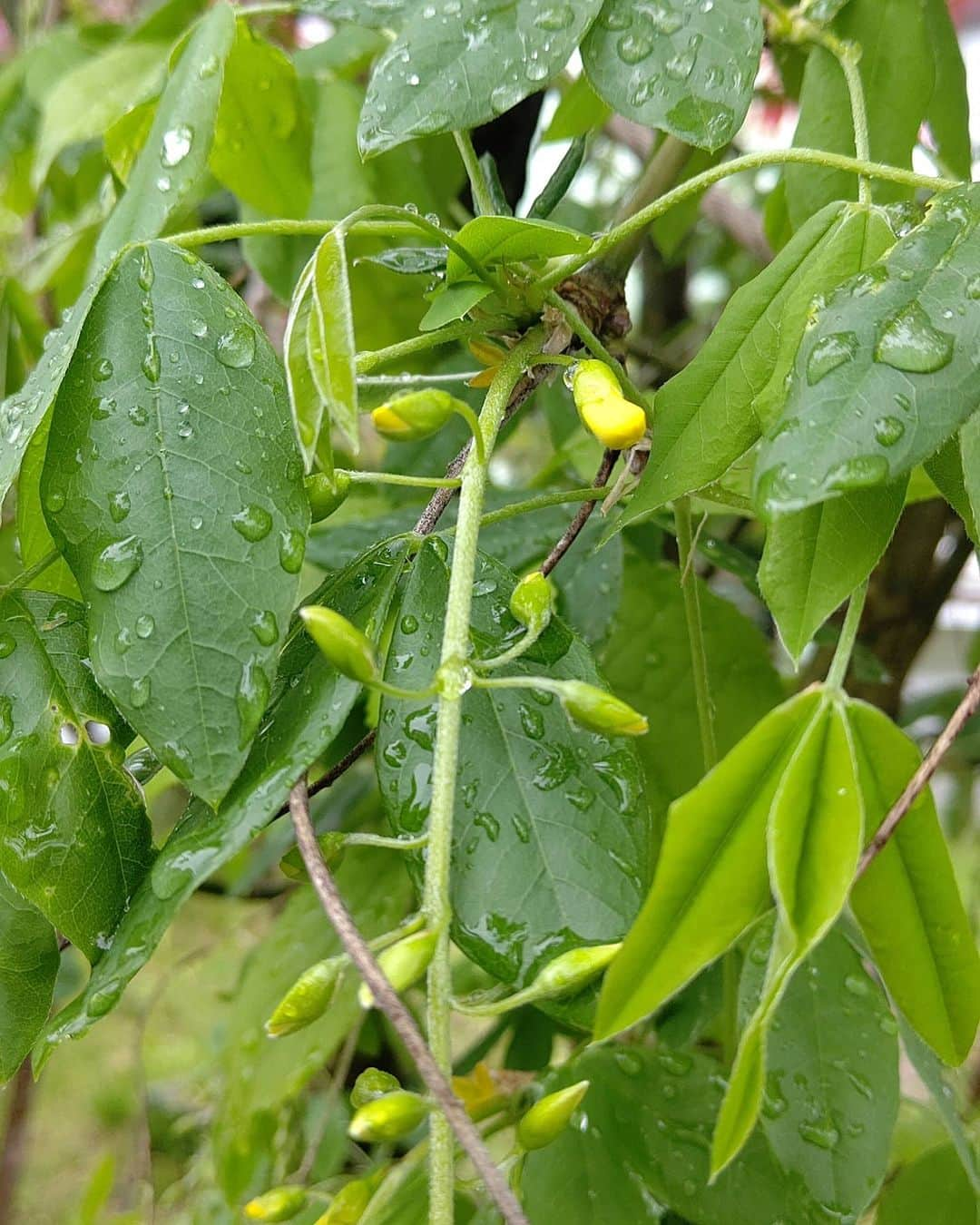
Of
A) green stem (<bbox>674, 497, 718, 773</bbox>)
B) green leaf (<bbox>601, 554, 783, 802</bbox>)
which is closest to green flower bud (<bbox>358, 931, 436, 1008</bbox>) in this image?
green stem (<bbox>674, 497, 718, 773</bbox>)

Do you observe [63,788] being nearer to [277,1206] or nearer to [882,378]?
[277,1206]

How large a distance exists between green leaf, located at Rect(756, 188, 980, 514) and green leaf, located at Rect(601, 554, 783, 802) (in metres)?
0.33

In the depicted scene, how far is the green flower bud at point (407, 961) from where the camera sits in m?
0.26

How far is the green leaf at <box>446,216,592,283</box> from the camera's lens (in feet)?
1.13

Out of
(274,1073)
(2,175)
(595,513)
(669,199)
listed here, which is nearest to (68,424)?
(669,199)

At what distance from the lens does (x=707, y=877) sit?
0.29m

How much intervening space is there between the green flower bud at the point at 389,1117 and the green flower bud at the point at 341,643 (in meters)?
0.10

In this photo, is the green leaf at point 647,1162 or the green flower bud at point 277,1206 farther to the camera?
the green leaf at point 647,1162

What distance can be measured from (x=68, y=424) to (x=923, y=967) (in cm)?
29

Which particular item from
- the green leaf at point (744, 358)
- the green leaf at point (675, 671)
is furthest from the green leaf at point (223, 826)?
the green leaf at point (675, 671)

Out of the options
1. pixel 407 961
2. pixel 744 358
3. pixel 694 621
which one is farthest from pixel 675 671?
pixel 407 961

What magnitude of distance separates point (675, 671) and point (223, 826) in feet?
1.30

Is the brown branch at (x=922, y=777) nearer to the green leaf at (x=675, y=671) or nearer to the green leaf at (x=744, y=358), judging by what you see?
the green leaf at (x=744, y=358)

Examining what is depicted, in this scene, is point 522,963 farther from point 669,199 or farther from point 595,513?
point 595,513
